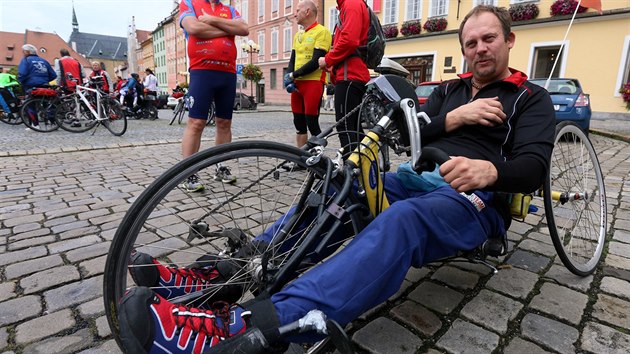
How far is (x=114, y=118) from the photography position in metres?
7.98

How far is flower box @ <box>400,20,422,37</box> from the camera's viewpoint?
2020 cm

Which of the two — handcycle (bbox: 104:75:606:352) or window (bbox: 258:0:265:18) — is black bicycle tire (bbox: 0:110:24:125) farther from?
window (bbox: 258:0:265:18)

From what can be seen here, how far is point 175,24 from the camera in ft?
188

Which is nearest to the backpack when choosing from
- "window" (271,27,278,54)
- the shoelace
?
the shoelace

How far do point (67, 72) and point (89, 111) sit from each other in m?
Answer: 2.17

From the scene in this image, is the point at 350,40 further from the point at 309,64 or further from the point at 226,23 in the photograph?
the point at 226,23

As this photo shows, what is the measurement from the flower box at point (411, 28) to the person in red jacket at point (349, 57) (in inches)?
725

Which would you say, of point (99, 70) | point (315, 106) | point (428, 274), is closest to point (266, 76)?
point (99, 70)

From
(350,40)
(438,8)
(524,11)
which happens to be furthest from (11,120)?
(524,11)

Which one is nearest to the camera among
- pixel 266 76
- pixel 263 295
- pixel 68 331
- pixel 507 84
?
pixel 263 295

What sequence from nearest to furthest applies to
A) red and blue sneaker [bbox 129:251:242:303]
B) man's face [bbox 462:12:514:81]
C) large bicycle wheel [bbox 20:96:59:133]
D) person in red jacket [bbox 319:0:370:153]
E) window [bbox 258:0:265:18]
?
red and blue sneaker [bbox 129:251:242:303] → man's face [bbox 462:12:514:81] → person in red jacket [bbox 319:0:370:153] → large bicycle wheel [bbox 20:96:59:133] → window [bbox 258:0:265:18]

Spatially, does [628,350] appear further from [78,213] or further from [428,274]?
[78,213]

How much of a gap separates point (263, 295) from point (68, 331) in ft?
2.90

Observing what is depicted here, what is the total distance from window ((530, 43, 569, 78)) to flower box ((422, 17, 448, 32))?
433 cm
